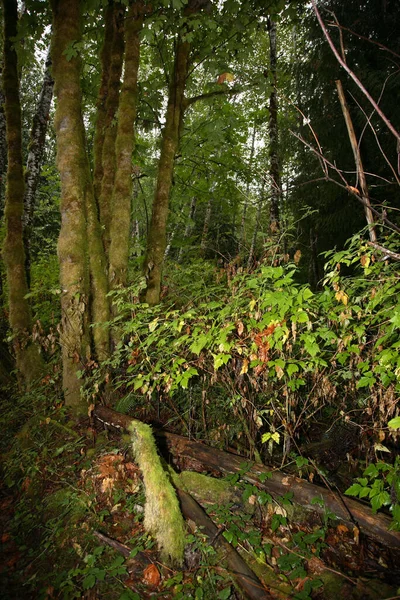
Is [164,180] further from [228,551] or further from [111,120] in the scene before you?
[228,551]

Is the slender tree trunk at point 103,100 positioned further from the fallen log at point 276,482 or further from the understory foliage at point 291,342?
the fallen log at point 276,482

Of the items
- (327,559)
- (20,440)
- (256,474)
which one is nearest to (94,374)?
(20,440)

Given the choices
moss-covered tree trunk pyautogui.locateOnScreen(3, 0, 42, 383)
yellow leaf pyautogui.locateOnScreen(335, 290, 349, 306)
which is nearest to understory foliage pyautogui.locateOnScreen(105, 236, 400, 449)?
yellow leaf pyautogui.locateOnScreen(335, 290, 349, 306)

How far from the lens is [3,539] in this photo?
3.04 metres

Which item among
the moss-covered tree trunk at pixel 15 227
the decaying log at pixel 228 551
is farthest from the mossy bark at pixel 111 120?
the decaying log at pixel 228 551

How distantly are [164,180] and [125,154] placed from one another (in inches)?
29.5

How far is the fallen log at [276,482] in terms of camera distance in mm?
2608

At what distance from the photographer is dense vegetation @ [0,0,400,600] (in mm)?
2502

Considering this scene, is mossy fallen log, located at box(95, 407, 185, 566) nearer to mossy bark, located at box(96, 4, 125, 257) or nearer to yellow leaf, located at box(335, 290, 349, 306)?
yellow leaf, located at box(335, 290, 349, 306)

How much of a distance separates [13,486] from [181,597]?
94.5 inches

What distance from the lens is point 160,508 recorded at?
279 cm

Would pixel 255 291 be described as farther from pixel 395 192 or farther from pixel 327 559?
pixel 395 192

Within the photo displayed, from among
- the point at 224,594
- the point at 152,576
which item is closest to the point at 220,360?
the point at 224,594

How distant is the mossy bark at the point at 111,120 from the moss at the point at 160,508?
3.41 m
